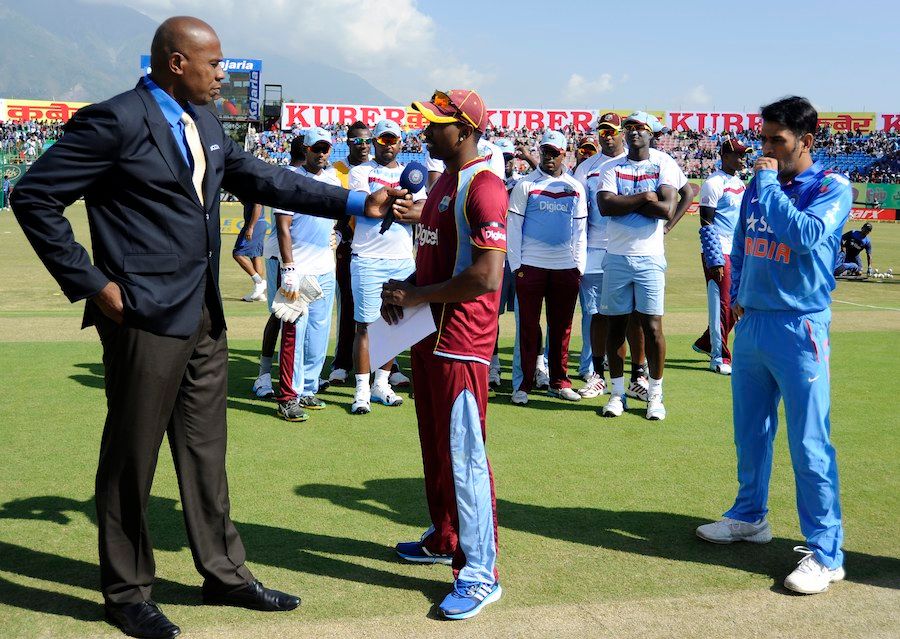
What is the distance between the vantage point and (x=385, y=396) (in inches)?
297

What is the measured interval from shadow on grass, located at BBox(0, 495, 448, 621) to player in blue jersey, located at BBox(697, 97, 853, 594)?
71.1 inches

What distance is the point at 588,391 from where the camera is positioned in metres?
8.07

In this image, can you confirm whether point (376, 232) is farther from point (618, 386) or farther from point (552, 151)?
point (618, 386)

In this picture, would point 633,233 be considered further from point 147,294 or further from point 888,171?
point 888,171

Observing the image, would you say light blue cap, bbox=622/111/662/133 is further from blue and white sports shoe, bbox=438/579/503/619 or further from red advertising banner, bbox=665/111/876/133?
red advertising banner, bbox=665/111/876/133

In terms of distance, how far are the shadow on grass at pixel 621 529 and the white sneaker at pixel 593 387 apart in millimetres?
2949

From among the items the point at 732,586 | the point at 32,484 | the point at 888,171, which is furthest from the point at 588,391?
the point at 888,171

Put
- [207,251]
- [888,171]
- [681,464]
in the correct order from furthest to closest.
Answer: [888,171], [681,464], [207,251]

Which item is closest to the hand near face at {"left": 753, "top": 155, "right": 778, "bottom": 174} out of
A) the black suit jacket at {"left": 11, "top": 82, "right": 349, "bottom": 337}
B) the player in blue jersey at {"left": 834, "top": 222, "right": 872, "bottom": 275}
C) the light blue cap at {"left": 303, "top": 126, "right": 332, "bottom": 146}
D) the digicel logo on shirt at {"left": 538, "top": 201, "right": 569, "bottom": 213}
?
the black suit jacket at {"left": 11, "top": 82, "right": 349, "bottom": 337}

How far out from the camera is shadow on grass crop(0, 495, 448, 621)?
384 cm

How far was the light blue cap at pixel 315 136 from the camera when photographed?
7215mm

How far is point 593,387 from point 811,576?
4.13 meters

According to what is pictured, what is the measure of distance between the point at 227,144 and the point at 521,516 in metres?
2.59

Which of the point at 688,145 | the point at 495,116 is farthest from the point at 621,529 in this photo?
the point at 688,145
